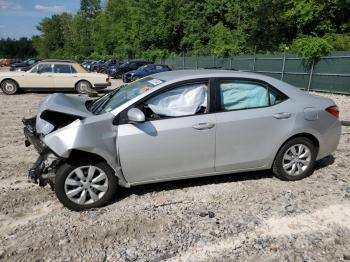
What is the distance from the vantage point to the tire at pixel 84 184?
414cm

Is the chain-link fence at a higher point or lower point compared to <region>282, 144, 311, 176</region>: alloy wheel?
lower

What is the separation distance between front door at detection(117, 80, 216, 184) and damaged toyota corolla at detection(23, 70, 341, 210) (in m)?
0.01

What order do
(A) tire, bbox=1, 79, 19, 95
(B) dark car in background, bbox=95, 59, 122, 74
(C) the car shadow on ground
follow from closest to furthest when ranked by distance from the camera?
(C) the car shadow on ground < (A) tire, bbox=1, 79, 19, 95 < (B) dark car in background, bbox=95, 59, 122, 74

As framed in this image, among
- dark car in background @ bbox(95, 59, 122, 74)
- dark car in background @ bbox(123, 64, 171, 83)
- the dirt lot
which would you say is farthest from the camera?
dark car in background @ bbox(95, 59, 122, 74)

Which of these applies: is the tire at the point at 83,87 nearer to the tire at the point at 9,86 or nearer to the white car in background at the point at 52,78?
the white car in background at the point at 52,78

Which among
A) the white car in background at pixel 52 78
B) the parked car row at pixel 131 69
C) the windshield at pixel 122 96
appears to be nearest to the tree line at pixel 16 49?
the parked car row at pixel 131 69

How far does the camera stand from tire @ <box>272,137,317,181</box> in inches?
198

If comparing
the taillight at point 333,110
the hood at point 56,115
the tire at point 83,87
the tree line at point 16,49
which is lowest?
the tree line at point 16,49

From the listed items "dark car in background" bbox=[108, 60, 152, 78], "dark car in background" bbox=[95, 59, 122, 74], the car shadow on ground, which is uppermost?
the car shadow on ground

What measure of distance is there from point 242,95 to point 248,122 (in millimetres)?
396

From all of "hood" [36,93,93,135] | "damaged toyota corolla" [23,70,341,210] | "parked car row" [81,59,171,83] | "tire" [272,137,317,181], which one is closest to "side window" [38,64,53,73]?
"parked car row" [81,59,171,83]

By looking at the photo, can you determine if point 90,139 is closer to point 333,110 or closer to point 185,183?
point 185,183

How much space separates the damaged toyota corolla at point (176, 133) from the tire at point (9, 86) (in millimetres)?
12280

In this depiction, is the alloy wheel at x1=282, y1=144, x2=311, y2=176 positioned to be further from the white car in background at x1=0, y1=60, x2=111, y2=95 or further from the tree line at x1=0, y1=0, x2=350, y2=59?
the tree line at x1=0, y1=0, x2=350, y2=59
